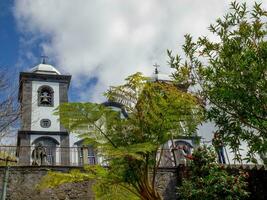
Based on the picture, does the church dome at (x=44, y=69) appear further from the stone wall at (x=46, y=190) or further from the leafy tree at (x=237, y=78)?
the leafy tree at (x=237, y=78)

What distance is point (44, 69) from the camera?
2780 cm

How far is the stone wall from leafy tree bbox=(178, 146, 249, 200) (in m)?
0.92

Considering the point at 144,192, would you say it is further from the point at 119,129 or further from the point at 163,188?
the point at 163,188

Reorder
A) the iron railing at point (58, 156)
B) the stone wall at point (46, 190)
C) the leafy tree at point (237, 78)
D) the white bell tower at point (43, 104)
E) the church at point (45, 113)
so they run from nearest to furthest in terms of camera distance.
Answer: the leafy tree at point (237, 78) → the stone wall at point (46, 190) → the iron railing at point (58, 156) → the church at point (45, 113) → the white bell tower at point (43, 104)

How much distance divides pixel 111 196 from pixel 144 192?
1.43m

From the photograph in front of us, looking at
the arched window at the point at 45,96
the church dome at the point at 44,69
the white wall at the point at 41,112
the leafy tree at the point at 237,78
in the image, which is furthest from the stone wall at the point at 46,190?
the church dome at the point at 44,69

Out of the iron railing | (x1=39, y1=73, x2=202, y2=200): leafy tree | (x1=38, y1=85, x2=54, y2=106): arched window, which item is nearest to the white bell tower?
(x1=38, y1=85, x2=54, y2=106): arched window

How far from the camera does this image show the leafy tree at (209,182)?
10.4 metres

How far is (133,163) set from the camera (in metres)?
8.53

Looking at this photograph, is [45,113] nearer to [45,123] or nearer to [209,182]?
[45,123]

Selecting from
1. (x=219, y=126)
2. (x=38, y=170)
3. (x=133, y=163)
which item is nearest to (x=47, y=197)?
(x=38, y=170)

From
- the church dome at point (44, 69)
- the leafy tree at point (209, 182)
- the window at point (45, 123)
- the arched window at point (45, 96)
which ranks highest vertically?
the church dome at point (44, 69)

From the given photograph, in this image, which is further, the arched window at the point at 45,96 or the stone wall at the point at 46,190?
the arched window at the point at 45,96

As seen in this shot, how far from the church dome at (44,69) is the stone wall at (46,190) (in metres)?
16.0
